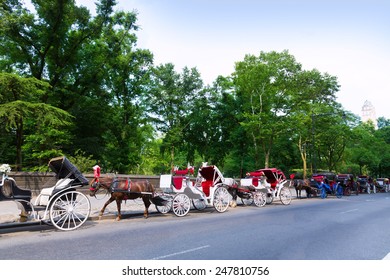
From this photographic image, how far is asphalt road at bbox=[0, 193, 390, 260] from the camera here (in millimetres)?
6004

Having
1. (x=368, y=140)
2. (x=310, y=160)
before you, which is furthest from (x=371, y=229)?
(x=368, y=140)

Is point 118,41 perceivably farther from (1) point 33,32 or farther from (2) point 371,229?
(2) point 371,229

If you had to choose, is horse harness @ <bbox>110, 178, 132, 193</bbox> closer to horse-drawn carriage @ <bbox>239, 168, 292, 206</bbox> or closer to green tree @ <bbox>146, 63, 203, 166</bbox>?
horse-drawn carriage @ <bbox>239, 168, 292, 206</bbox>

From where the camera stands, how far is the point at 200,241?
730 centimetres

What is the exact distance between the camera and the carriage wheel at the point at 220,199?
13.2 metres

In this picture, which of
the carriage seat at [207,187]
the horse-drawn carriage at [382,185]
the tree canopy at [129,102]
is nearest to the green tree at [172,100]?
the tree canopy at [129,102]

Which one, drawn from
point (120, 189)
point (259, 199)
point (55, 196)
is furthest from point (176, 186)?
point (259, 199)

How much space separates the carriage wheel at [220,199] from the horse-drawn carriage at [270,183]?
3.77 m

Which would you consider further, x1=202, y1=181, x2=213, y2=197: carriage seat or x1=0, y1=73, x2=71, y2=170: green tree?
x1=0, y1=73, x2=71, y2=170: green tree

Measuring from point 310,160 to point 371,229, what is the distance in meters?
42.2

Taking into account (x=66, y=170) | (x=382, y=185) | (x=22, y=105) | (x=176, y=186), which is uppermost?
(x=22, y=105)

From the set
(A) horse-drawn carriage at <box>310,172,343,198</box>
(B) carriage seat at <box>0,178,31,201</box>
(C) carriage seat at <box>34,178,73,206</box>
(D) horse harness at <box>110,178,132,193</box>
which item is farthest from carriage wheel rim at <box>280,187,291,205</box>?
(B) carriage seat at <box>0,178,31,201</box>

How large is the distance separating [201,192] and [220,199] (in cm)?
111

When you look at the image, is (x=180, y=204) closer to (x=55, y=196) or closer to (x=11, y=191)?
(x=55, y=196)
